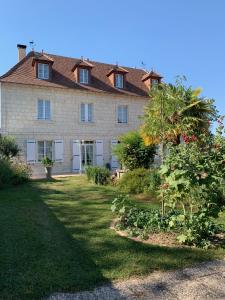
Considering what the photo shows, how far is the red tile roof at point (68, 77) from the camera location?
20.3m

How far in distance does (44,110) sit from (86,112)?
292 cm

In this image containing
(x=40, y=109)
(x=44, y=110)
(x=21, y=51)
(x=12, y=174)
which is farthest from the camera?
(x=21, y=51)

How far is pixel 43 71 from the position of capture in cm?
2111

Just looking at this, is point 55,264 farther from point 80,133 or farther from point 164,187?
point 80,133

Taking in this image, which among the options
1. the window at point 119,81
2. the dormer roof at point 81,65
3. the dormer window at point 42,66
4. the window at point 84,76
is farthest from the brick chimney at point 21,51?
the window at point 119,81

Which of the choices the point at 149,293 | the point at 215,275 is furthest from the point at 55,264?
the point at 215,275

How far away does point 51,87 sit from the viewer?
20750 mm

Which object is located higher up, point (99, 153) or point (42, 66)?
point (42, 66)

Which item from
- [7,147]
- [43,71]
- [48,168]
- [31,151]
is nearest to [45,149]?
[31,151]

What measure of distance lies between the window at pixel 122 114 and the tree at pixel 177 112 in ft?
27.1

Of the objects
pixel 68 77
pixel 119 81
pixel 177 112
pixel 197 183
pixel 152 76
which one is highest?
Answer: pixel 152 76

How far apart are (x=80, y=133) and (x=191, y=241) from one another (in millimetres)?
17251

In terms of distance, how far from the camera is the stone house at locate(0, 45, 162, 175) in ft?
65.3

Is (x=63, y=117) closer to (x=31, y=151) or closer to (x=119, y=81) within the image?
(x=31, y=151)
